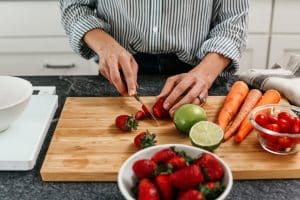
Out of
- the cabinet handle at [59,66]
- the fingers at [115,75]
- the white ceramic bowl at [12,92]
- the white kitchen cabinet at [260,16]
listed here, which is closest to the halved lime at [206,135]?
the fingers at [115,75]

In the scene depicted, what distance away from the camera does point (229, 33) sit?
112cm

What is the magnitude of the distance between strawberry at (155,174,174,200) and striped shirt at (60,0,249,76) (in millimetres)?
549

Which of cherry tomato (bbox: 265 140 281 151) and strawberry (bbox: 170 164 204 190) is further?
cherry tomato (bbox: 265 140 281 151)

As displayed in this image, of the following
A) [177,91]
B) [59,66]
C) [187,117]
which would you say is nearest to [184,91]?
[177,91]

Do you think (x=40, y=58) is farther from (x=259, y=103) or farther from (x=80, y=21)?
(x=259, y=103)

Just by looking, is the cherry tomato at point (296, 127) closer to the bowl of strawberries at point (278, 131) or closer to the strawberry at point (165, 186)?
the bowl of strawberries at point (278, 131)

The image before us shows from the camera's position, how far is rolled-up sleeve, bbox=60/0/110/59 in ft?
3.68

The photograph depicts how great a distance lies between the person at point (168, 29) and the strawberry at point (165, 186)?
0.44m

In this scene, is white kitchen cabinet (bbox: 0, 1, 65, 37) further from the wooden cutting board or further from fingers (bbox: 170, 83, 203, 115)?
fingers (bbox: 170, 83, 203, 115)

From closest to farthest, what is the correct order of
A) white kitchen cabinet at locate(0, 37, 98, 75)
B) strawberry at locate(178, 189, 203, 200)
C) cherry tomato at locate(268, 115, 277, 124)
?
strawberry at locate(178, 189, 203, 200)
cherry tomato at locate(268, 115, 277, 124)
white kitchen cabinet at locate(0, 37, 98, 75)

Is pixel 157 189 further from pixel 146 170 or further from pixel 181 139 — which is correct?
pixel 181 139

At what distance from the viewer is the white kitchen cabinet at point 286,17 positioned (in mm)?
1783

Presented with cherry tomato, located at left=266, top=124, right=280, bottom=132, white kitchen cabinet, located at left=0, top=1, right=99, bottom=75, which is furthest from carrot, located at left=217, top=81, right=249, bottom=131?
white kitchen cabinet, located at left=0, top=1, right=99, bottom=75

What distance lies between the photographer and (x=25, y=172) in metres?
0.79
